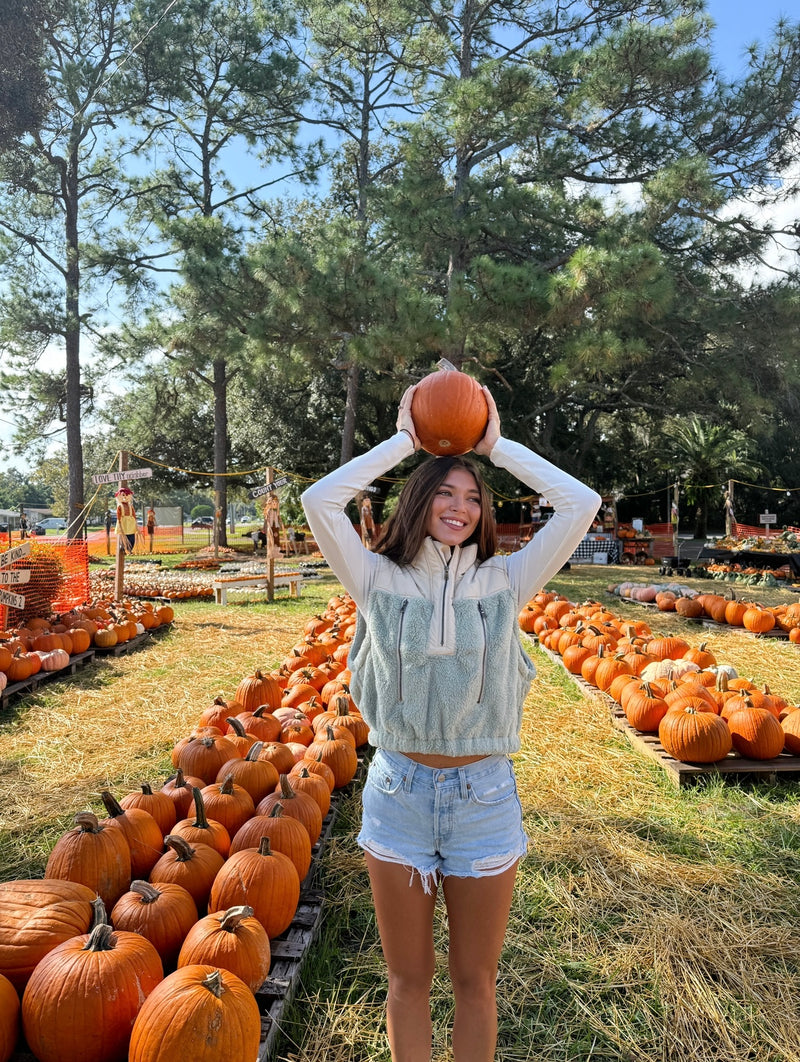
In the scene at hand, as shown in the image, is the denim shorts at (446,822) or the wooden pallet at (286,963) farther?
the wooden pallet at (286,963)

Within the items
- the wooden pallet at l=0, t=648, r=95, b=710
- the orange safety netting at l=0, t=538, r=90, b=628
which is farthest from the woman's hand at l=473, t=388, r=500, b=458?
the orange safety netting at l=0, t=538, r=90, b=628

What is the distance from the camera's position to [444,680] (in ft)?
5.41

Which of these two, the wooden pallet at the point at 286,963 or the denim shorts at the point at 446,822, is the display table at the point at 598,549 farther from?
the denim shorts at the point at 446,822

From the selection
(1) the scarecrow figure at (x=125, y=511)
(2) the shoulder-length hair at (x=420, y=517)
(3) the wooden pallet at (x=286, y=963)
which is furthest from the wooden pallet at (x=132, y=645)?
(2) the shoulder-length hair at (x=420, y=517)

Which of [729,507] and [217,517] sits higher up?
[729,507]

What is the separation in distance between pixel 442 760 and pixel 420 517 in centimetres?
60

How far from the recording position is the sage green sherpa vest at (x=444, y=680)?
64.3 inches

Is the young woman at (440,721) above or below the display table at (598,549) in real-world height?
above

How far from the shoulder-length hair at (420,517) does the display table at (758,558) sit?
556 inches

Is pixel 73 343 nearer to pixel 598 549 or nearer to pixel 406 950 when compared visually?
pixel 598 549

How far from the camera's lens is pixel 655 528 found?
25406 millimetres

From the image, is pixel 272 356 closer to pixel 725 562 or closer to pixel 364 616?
pixel 725 562

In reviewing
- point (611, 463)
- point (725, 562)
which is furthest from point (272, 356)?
point (611, 463)

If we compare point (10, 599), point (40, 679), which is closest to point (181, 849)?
point (10, 599)
